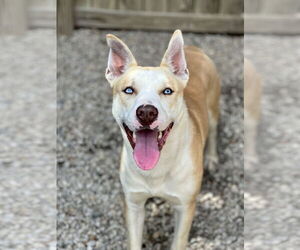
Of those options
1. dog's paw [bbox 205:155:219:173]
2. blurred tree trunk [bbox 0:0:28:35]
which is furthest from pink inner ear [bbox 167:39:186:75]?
blurred tree trunk [bbox 0:0:28:35]

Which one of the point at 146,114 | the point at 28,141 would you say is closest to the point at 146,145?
the point at 146,114

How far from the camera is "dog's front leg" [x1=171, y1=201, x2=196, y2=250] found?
351cm

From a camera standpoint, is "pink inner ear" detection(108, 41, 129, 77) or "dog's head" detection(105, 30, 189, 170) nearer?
"dog's head" detection(105, 30, 189, 170)

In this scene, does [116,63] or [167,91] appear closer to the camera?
[167,91]

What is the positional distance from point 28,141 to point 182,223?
2096mm

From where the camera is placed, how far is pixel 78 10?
25.0ft

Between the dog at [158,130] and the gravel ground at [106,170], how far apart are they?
0.47 meters

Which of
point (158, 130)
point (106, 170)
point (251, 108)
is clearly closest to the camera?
point (158, 130)

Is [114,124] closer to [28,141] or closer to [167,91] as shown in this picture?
[28,141]

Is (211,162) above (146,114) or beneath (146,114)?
beneath

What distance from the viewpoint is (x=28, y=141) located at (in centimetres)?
523

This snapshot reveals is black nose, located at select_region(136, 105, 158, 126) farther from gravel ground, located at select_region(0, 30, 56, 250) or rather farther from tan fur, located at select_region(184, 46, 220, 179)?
gravel ground, located at select_region(0, 30, 56, 250)

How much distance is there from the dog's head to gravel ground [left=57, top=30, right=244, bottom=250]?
96 centimetres

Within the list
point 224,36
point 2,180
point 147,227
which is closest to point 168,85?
point 147,227
